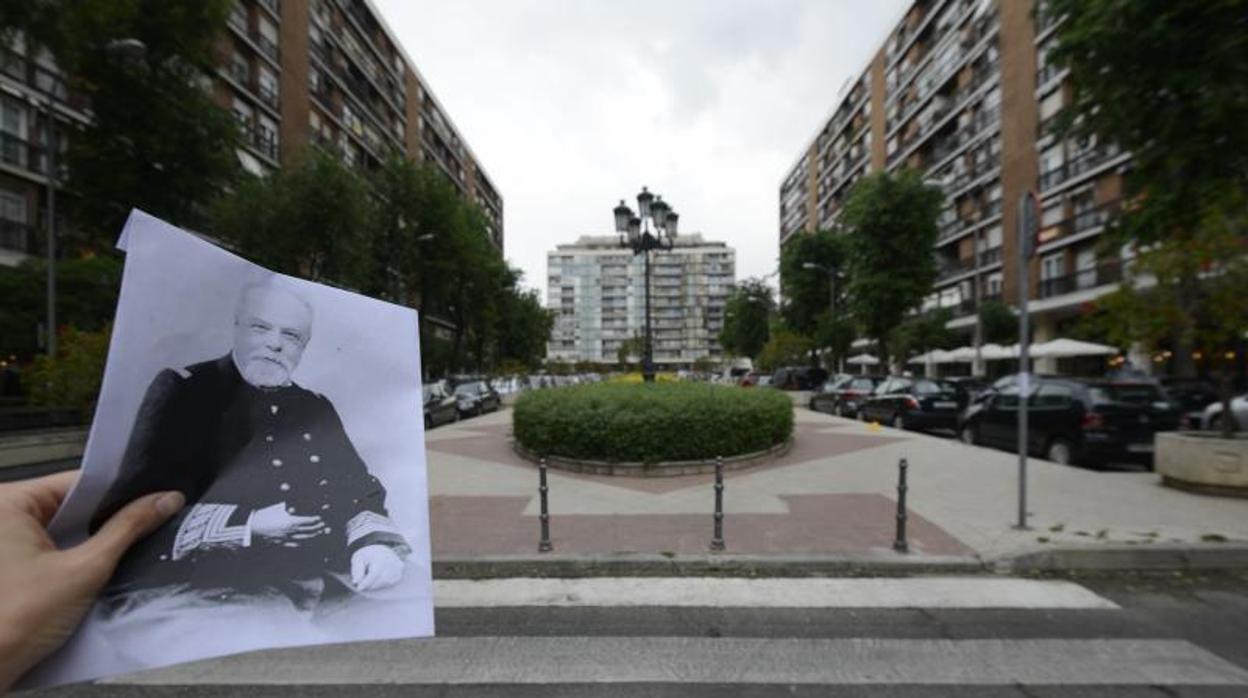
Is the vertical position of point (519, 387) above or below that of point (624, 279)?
below

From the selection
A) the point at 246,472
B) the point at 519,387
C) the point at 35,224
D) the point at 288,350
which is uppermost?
the point at 35,224

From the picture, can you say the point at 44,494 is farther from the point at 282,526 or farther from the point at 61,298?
the point at 61,298

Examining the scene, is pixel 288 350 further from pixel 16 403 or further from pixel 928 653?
pixel 16 403

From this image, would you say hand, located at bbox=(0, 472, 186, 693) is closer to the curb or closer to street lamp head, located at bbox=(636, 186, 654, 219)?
the curb

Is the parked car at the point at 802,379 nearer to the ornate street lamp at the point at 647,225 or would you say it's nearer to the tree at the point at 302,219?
the ornate street lamp at the point at 647,225

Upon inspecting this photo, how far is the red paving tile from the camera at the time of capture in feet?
19.1

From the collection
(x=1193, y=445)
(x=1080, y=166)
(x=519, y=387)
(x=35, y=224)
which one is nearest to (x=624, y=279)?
(x=519, y=387)

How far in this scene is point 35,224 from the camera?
66.6ft

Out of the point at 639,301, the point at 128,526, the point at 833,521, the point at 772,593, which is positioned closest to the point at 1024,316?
the point at 833,521

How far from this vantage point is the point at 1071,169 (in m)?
29.6

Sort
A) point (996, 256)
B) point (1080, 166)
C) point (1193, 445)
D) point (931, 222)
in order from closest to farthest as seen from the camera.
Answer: point (1193, 445) < point (931, 222) < point (1080, 166) < point (996, 256)

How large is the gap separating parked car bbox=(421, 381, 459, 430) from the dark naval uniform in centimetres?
1778

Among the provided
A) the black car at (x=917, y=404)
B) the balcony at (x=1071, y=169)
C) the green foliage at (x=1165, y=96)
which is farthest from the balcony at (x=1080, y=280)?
the green foliage at (x=1165, y=96)

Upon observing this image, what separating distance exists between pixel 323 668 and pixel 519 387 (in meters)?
36.9
